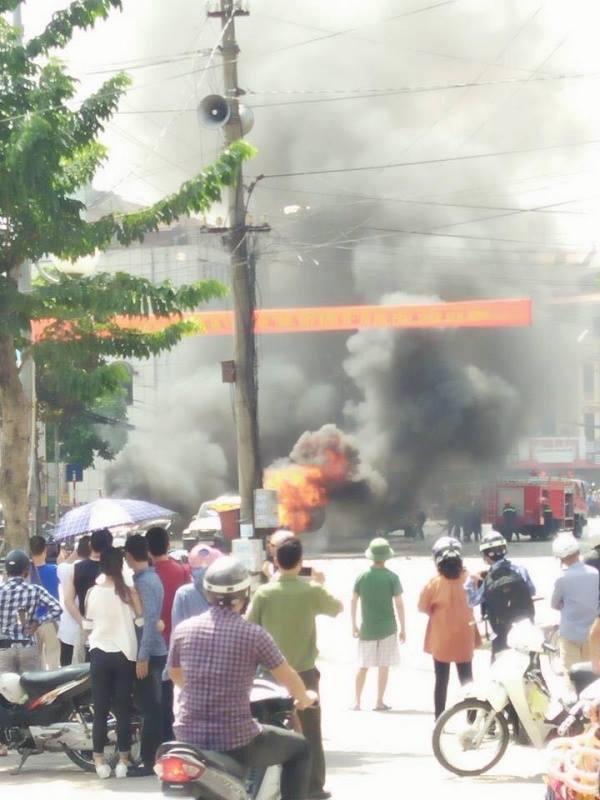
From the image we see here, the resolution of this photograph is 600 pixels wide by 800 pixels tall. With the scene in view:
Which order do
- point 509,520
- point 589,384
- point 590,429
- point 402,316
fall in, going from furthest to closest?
point 589,384
point 590,429
point 509,520
point 402,316

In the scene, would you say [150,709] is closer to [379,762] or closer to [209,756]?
[379,762]

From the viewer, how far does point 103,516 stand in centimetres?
1385

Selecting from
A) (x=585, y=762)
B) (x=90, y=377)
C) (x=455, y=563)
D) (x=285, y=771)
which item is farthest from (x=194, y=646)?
(x=90, y=377)

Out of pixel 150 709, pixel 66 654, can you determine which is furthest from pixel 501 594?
pixel 66 654

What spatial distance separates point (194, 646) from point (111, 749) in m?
4.27

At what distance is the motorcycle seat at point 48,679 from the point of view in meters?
9.81

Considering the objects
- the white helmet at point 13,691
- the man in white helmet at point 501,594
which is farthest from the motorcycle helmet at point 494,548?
the white helmet at point 13,691

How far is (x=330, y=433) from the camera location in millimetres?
47219

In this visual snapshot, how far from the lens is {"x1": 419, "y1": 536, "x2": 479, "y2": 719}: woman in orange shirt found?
36.1 ft

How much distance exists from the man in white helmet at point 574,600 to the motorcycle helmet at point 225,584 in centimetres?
539

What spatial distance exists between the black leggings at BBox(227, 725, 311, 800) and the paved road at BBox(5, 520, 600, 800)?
2427 millimetres

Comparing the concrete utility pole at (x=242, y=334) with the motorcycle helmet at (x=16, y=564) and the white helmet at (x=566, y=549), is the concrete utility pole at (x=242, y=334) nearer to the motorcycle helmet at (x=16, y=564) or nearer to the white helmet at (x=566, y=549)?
the white helmet at (x=566, y=549)

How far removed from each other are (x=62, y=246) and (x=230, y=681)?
806 centimetres

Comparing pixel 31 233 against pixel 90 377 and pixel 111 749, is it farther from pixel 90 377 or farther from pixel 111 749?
pixel 111 749
